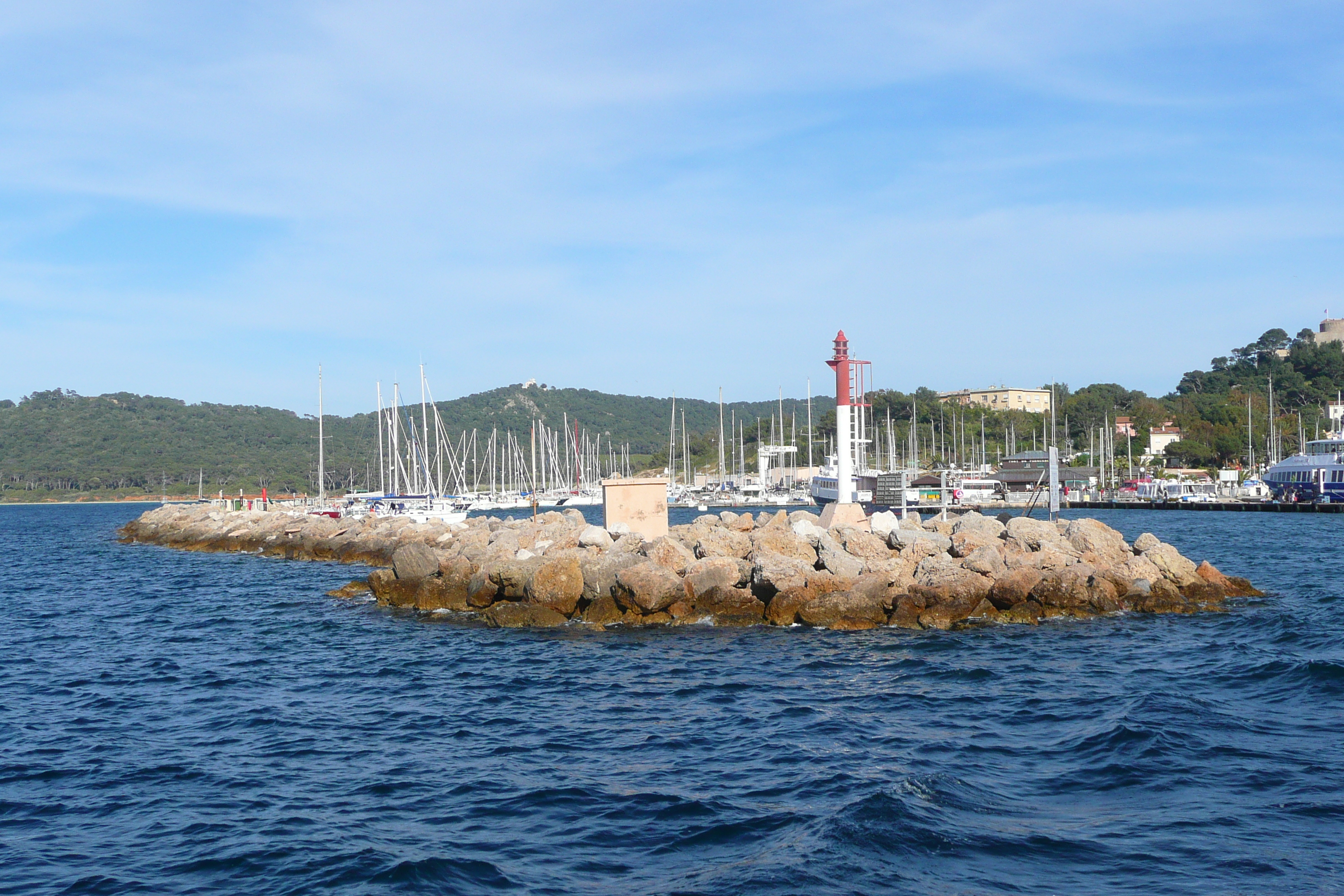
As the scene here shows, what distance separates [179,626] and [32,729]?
405 inches

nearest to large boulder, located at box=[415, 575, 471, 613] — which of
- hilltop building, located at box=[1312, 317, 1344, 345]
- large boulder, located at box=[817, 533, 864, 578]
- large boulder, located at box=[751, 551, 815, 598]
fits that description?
large boulder, located at box=[751, 551, 815, 598]

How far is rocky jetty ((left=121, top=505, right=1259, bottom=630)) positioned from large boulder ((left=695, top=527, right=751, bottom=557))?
55mm

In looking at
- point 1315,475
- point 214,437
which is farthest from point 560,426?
point 1315,475

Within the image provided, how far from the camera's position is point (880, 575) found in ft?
65.7

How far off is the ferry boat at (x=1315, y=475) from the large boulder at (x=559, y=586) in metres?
64.3

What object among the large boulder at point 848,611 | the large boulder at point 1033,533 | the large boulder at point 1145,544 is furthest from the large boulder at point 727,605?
the large boulder at point 1145,544

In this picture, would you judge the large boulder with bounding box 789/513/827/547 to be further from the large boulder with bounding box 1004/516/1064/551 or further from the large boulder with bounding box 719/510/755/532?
the large boulder with bounding box 1004/516/1064/551

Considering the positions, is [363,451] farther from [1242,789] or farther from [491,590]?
[1242,789]

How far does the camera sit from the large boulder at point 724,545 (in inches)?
887

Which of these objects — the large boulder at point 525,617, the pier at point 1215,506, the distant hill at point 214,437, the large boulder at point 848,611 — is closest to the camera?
the large boulder at point 848,611

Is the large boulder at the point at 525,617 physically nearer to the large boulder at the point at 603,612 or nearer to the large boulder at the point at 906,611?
the large boulder at the point at 603,612

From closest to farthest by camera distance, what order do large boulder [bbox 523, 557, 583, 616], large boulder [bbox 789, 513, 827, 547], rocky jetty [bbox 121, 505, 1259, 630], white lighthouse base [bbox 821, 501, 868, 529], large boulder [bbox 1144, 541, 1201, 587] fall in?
rocky jetty [bbox 121, 505, 1259, 630] < large boulder [bbox 523, 557, 583, 616] < large boulder [bbox 1144, 541, 1201, 587] < large boulder [bbox 789, 513, 827, 547] < white lighthouse base [bbox 821, 501, 868, 529]

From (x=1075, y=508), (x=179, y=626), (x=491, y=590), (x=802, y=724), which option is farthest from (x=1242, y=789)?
(x=1075, y=508)

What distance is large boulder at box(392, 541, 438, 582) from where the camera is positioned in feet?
80.2
